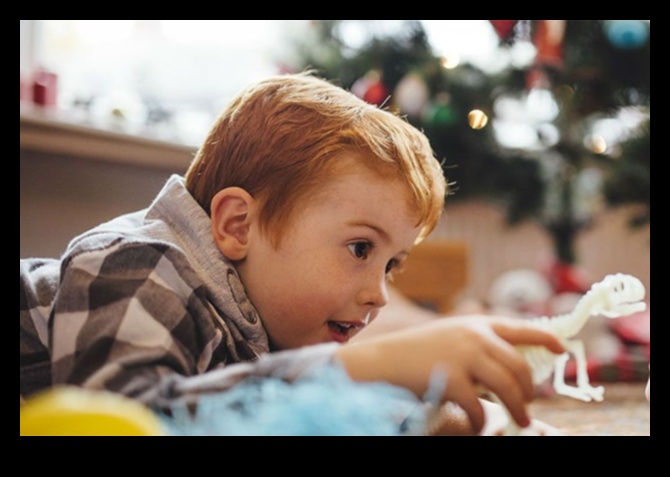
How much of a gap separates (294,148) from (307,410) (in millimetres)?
358

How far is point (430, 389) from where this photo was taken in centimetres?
40

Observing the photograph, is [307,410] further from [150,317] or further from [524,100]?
[524,100]

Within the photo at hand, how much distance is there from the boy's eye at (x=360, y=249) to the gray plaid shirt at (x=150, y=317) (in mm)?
94

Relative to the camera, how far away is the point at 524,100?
204 cm

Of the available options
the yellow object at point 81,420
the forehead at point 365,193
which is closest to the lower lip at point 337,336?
the forehead at point 365,193

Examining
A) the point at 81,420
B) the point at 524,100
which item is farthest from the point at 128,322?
the point at 524,100

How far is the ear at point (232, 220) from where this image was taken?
68 cm

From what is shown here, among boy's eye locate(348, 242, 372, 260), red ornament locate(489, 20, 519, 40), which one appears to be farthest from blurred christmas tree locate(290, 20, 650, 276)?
boy's eye locate(348, 242, 372, 260)

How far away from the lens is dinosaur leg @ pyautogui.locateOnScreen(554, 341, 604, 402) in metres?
0.47

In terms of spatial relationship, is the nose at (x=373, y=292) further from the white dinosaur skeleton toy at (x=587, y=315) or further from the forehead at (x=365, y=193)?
the white dinosaur skeleton toy at (x=587, y=315)

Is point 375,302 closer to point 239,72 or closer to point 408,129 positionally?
point 408,129

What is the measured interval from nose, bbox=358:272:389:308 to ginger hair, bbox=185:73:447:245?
73mm

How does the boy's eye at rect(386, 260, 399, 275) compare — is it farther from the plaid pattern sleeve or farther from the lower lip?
the plaid pattern sleeve
